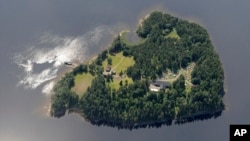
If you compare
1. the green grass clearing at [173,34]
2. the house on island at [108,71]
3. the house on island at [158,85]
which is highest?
the green grass clearing at [173,34]

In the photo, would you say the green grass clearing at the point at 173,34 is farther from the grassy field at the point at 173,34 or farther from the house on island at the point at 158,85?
the house on island at the point at 158,85

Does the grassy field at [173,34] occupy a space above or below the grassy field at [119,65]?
above

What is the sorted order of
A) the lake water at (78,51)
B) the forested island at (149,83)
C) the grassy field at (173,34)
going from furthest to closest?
the grassy field at (173,34), the forested island at (149,83), the lake water at (78,51)

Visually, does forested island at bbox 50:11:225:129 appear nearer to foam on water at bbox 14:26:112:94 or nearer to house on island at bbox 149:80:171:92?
house on island at bbox 149:80:171:92


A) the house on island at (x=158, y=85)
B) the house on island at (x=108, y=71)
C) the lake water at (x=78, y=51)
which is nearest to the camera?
the lake water at (x=78, y=51)

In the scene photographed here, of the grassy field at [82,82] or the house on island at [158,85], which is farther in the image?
the grassy field at [82,82]

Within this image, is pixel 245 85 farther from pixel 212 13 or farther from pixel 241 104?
pixel 212 13

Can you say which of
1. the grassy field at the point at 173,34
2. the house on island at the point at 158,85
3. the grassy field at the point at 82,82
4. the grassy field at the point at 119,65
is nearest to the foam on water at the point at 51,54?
the grassy field at the point at 82,82
